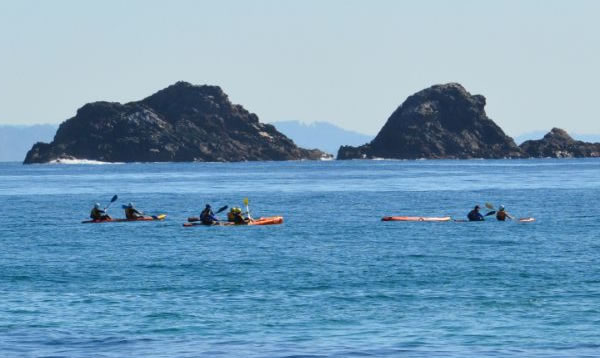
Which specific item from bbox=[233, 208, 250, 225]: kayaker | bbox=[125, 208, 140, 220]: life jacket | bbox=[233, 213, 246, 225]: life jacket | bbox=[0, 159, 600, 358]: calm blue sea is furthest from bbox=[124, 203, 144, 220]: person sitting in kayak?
bbox=[233, 213, 246, 225]: life jacket

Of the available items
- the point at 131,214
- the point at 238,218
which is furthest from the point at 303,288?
the point at 131,214

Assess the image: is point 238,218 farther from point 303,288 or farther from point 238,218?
point 303,288

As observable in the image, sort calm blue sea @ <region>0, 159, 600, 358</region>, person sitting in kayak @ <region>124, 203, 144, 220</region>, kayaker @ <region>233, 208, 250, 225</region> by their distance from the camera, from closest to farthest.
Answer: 1. calm blue sea @ <region>0, 159, 600, 358</region>
2. kayaker @ <region>233, 208, 250, 225</region>
3. person sitting in kayak @ <region>124, 203, 144, 220</region>

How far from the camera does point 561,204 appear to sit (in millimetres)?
114875

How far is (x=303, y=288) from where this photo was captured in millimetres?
50969

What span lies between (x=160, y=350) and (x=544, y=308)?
52.2 ft

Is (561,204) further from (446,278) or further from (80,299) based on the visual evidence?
(80,299)

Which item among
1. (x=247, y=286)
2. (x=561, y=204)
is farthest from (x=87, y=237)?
(x=561, y=204)

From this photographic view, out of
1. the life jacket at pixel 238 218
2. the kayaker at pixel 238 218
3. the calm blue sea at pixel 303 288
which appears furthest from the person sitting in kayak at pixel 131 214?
the life jacket at pixel 238 218

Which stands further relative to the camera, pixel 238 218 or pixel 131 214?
pixel 131 214

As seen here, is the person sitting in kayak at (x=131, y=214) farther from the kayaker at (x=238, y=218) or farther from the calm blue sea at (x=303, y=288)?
the kayaker at (x=238, y=218)

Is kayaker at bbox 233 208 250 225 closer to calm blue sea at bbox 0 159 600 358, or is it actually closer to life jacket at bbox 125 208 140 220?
calm blue sea at bbox 0 159 600 358

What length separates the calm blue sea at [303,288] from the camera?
38.7 meters

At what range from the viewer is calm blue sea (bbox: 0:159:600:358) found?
3866 cm
